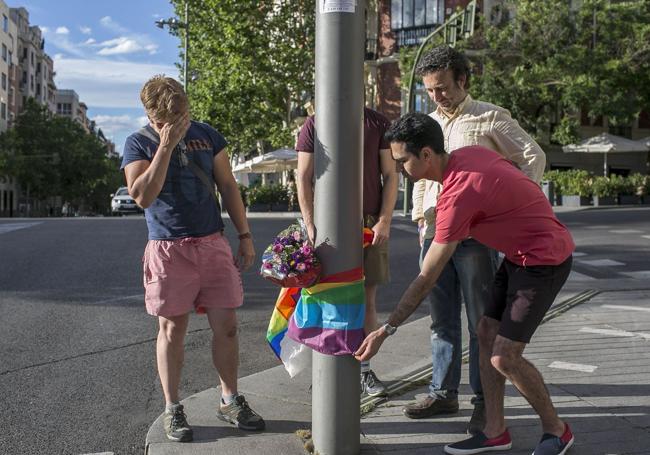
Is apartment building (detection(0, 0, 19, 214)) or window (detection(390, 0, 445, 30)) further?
apartment building (detection(0, 0, 19, 214))

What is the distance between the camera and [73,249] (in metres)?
12.7

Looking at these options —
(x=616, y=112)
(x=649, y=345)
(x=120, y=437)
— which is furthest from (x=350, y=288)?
(x=616, y=112)

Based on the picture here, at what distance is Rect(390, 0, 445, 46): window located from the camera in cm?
3806

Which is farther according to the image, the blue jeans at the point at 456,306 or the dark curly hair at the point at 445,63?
the blue jeans at the point at 456,306

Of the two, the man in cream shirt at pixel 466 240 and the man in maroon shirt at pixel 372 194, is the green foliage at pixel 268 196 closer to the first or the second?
the man in maroon shirt at pixel 372 194

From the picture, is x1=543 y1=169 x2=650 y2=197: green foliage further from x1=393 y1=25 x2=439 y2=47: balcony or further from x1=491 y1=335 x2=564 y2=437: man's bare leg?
x1=491 y1=335 x2=564 y2=437: man's bare leg

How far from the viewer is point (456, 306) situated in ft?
13.7

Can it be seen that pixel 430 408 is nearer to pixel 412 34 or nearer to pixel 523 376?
pixel 523 376

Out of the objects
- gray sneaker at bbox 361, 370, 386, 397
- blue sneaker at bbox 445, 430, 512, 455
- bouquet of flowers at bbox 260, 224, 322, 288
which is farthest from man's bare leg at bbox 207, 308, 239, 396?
blue sneaker at bbox 445, 430, 512, 455

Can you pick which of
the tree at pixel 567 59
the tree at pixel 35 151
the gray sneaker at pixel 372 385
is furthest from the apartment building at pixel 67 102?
the gray sneaker at pixel 372 385

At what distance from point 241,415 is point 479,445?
1.23 metres

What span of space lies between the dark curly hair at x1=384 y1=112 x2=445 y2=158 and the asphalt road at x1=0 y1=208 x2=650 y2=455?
2.06m

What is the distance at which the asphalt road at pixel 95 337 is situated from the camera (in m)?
4.20

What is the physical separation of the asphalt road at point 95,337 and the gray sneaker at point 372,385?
1.11 metres
